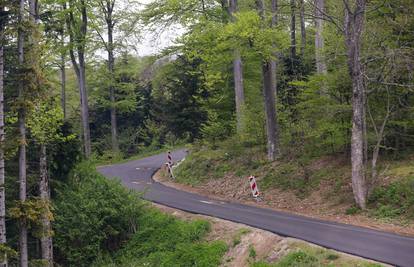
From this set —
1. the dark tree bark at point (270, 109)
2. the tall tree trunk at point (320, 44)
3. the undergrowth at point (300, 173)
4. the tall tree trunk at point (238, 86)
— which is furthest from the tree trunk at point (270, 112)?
the tall tree trunk at point (320, 44)

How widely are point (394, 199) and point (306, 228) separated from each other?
3.17 m

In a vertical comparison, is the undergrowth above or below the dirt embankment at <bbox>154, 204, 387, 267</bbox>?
above

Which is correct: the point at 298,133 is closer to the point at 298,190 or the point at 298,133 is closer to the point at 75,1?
the point at 298,190

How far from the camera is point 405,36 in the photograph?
15992 mm

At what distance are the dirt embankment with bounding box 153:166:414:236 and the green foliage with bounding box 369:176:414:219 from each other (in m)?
0.49

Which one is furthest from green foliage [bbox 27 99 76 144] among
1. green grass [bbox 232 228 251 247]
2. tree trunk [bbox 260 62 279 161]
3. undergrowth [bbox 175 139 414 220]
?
tree trunk [bbox 260 62 279 161]

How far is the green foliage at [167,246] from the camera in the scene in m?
13.6

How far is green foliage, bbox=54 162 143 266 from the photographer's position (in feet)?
53.9

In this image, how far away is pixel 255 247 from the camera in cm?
1252

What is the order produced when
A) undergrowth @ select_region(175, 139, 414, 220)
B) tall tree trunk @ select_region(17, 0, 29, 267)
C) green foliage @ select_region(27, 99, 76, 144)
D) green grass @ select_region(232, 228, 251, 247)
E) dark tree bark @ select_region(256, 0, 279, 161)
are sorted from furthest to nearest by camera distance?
dark tree bark @ select_region(256, 0, 279, 161) → undergrowth @ select_region(175, 139, 414, 220) → green foliage @ select_region(27, 99, 76, 144) → green grass @ select_region(232, 228, 251, 247) → tall tree trunk @ select_region(17, 0, 29, 267)

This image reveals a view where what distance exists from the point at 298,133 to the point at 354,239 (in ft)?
27.2

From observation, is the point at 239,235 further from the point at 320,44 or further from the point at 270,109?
the point at 320,44

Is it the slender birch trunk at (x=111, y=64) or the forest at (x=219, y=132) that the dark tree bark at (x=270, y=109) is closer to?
the forest at (x=219, y=132)

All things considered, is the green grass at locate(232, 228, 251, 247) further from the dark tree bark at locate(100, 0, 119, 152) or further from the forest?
the dark tree bark at locate(100, 0, 119, 152)
